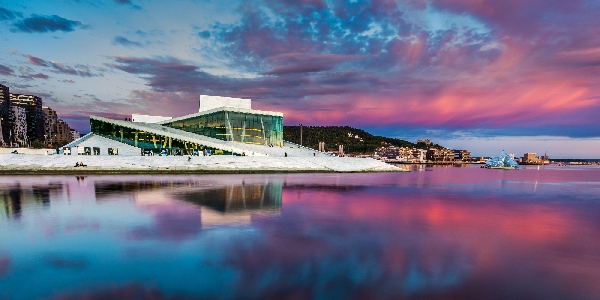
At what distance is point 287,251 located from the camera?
9.29 meters

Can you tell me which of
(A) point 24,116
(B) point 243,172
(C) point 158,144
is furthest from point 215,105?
(A) point 24,116

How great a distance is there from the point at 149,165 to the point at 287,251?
Answer: 1408 inches

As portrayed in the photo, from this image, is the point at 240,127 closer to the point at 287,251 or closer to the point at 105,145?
the point at 105,145

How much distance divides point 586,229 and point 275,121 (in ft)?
203

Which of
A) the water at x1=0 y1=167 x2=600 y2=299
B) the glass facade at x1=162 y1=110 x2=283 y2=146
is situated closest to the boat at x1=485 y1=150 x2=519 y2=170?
the glass facade at x1=162 y1=110 x2=283 y2=146

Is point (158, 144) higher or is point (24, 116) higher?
point (24, 116)

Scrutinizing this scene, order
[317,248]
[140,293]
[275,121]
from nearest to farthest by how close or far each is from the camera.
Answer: [140,293], [317,248], [275,121]

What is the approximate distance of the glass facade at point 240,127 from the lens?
6550 centimetres

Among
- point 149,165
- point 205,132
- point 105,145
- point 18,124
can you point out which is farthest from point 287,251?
point 18,124

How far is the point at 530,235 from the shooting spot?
12.1 metres

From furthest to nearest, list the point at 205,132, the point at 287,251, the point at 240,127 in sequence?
the point at 205,132
the point at 240,127
the point at 287,251

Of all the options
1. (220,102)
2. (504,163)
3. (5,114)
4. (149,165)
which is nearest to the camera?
(149,165)

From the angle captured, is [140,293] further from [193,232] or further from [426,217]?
[426,217]

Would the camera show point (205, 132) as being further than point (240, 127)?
Yes
